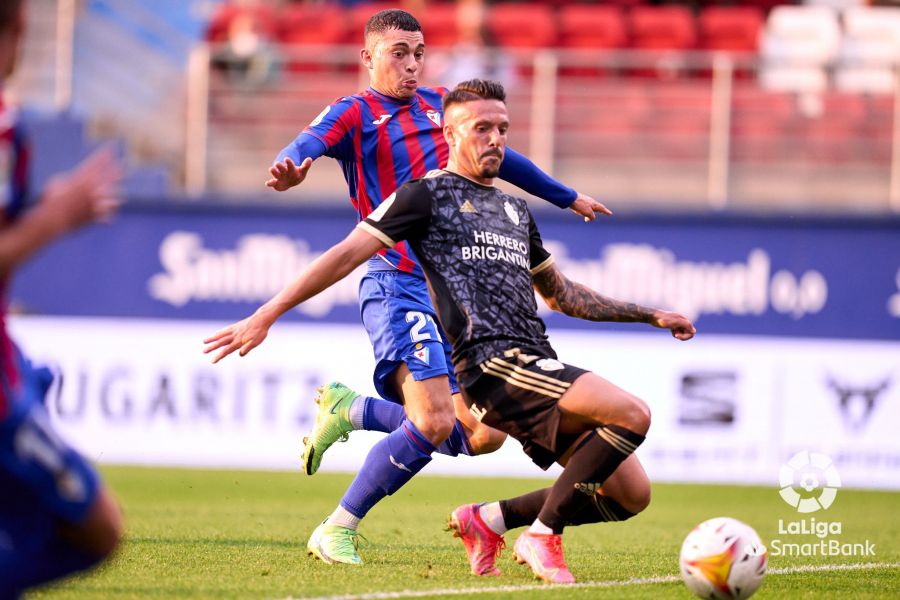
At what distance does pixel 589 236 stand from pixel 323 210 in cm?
277

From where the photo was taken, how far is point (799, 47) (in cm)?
1513

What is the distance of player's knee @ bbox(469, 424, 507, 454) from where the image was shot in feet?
19.9

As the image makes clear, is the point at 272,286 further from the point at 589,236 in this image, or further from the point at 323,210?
the point at 589,236

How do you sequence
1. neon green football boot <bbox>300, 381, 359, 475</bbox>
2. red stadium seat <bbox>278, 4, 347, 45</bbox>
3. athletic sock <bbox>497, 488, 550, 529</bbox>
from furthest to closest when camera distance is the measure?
red stadium seat <bbox>278, 4, 347, 45</bbox>, neon green football boot <bbox>300, 381, 359, 475</bbox>, athletic sock <bbox>497, 488, 550, 529</bbox>

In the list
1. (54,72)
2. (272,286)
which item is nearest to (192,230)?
(272,286)

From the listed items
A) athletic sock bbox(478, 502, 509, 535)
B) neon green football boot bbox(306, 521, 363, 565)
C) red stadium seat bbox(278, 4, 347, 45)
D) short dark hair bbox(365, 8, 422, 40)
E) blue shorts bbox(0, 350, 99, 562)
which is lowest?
neon green football boot bbox(306, 521, 363, 565)

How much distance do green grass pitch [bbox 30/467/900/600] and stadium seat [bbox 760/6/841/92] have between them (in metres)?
4.83

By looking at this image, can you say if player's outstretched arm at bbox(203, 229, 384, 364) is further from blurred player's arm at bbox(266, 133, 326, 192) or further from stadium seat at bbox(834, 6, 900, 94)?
stadium seat at bbox(834, 6, 900, 94)

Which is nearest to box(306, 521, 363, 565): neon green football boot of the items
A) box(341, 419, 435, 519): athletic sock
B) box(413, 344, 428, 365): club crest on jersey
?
box(341, 419, 435, 519): athletic sock

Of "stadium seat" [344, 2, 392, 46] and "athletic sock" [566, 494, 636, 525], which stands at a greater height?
"stadium seat" [344, 2, 392, 46]

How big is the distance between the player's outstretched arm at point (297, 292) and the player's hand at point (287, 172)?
20.9 inches

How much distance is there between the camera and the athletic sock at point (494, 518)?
558 centimetres

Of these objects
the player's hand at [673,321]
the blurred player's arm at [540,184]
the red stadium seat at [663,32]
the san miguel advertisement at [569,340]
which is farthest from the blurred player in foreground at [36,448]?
the red stadium seat at [663,32]

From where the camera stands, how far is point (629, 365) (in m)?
11.9
